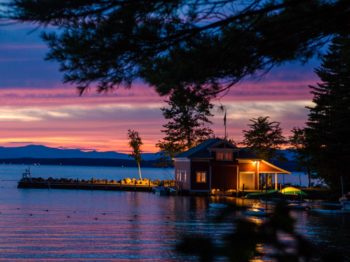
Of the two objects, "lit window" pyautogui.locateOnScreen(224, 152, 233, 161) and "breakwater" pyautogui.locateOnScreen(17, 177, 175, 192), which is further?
"breakwater" pyautogui.locateOnScreen(17, 177, 175, 192)

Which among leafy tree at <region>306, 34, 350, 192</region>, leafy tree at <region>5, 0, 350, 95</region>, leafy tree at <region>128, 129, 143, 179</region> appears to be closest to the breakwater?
leafy tree at <region>128, 129, 143, 179</region>

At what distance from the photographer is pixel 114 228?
129 ft

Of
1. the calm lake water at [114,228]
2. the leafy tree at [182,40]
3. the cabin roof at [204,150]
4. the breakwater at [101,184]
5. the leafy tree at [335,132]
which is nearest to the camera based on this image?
the leafy tree at [182,40]

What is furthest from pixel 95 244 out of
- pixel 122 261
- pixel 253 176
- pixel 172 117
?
pixel 172 117

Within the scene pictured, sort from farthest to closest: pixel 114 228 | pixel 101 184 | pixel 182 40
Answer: pixel 101 184 < pixel 114 228 < pixel 182 40

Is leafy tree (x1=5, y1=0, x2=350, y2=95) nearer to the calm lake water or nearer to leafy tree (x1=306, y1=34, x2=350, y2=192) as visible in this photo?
the calm lake water

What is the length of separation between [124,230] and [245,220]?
1386 inches

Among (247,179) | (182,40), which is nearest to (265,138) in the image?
(247,179)

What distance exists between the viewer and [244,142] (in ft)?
271

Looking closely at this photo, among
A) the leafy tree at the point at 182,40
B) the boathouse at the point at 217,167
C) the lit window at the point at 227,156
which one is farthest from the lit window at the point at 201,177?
the leafy tree at the point at 182,40

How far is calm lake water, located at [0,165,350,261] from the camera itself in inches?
1100

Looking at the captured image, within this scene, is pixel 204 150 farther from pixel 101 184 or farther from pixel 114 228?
pixel 114 228

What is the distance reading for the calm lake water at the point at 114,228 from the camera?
27.9 m

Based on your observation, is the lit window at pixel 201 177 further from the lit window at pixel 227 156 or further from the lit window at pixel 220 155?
the lit window at pixel 227 156
